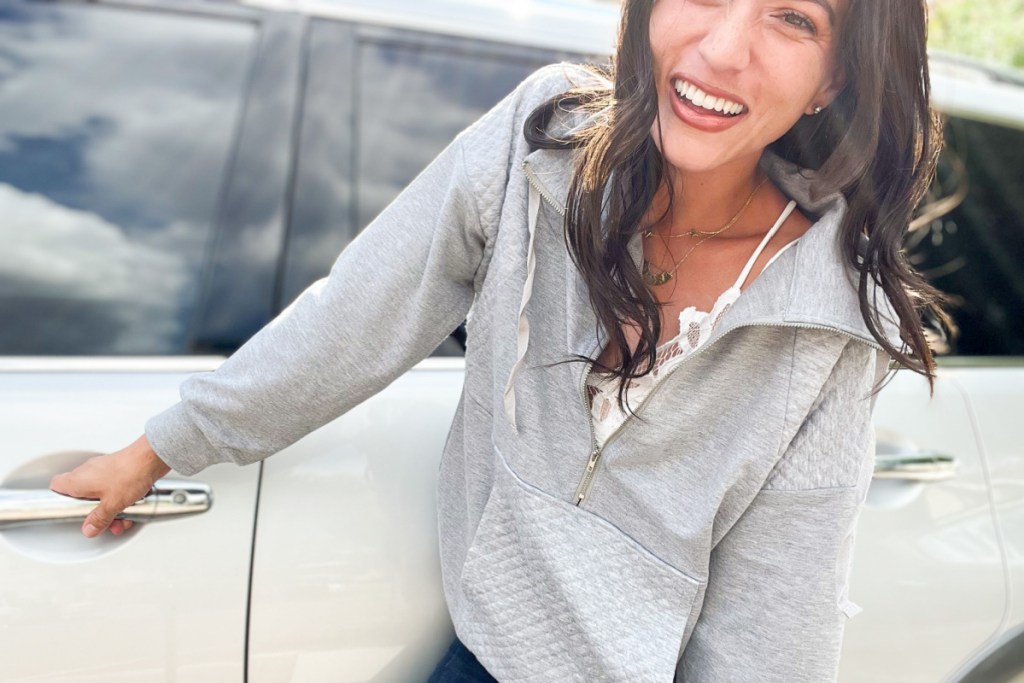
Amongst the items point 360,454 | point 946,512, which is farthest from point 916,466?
point 360,454

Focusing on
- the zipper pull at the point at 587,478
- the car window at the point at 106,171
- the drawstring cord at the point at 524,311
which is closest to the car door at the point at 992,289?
the zipper pull at the point at 587,478

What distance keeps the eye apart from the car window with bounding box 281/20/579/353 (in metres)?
0.65

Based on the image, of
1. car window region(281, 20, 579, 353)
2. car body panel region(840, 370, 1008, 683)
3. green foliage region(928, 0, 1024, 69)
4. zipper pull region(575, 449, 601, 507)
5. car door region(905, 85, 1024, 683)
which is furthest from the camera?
green foliage region(928, 0, 1024, 69)

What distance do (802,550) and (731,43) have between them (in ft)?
2.07

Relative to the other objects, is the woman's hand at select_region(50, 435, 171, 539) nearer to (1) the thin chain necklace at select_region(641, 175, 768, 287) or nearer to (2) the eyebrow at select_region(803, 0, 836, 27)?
(1) the thin chain necklace at select_region(641, 175, 768, 287)

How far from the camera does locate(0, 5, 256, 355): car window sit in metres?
1.46

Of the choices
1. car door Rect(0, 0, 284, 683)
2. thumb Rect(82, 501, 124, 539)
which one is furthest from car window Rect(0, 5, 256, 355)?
thumb Rect(82, 501, 124, 539)

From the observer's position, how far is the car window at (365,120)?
158cm

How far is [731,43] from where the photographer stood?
121cm

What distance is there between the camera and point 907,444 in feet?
5.76

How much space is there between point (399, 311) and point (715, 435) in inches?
17.8

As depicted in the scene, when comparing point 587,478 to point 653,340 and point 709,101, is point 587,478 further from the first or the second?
point 709,101

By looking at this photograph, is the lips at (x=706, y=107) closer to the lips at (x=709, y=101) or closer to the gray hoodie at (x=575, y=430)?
the lips at (x=709, y=101)

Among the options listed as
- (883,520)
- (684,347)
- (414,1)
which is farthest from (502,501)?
(414,1)
